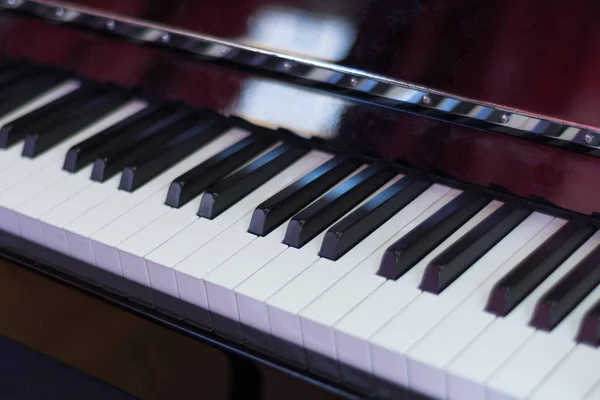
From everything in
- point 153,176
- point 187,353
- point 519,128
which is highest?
point 519,128

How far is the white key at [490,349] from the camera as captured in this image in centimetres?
84

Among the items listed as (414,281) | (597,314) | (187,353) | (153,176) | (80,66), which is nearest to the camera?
(597,314)

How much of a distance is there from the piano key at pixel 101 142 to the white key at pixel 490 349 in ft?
2.16

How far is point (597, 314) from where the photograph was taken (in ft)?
2.85

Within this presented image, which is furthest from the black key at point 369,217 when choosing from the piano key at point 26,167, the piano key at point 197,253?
the piano key at point 26,167

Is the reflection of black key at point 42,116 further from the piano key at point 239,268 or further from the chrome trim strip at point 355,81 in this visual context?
the piano key at point 239,268

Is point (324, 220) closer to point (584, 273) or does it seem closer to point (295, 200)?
point (295, 200)

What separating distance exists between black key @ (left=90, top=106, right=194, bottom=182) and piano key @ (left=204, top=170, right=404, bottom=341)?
0.30m

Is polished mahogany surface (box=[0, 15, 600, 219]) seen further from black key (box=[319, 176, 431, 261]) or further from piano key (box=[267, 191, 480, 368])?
piano key (box=[267, 191, 480, 368])

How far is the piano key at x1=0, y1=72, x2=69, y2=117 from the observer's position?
1.50m

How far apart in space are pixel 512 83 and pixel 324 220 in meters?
0.29

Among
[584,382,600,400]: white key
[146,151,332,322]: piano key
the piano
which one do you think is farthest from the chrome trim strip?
[584,382,600,400]: white key

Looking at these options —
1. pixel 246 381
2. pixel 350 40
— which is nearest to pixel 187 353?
pixel 246 381

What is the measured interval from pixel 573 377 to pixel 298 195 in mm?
453
